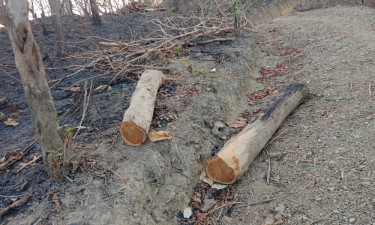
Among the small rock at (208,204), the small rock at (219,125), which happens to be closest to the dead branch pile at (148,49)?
the small rock at (219,125)

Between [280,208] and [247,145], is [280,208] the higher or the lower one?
the lower one

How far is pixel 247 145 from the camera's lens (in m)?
3.23

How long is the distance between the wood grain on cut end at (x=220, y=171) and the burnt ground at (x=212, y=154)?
11 centimetres

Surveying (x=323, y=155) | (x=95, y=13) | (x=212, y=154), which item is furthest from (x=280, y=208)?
(x=95, y=13)

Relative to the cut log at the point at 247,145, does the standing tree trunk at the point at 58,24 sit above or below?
above

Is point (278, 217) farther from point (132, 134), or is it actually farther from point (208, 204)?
point (132, 134)

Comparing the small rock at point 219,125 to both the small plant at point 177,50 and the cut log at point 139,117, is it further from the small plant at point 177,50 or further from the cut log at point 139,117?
the small plant at point 177,50

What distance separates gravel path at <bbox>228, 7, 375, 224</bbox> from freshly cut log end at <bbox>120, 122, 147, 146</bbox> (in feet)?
3.65

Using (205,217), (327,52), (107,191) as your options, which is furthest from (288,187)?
(327,52)

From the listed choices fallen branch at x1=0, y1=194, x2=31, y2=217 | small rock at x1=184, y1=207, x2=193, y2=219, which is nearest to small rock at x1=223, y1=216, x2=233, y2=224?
small rock at x1=184, y1=207, x2=193, y2=219

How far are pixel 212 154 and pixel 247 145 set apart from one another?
0.55m

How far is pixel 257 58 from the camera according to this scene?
662 cm

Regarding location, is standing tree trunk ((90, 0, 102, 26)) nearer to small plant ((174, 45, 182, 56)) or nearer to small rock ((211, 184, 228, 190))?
small plant ((174, 45, 182, 56))

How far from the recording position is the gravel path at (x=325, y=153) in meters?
2.60
